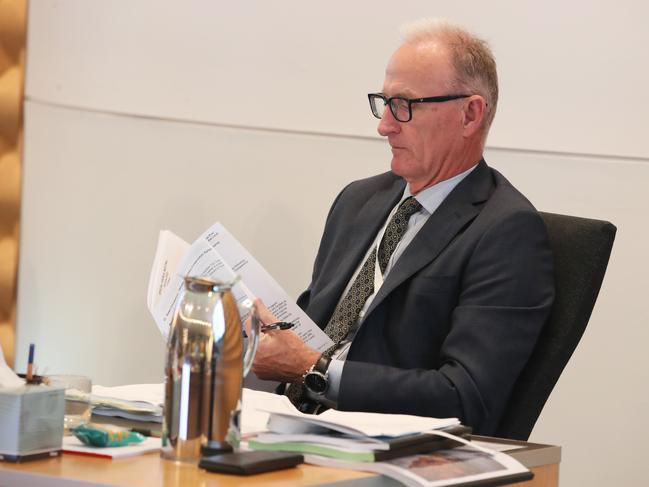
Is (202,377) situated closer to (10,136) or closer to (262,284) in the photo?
(262,284)

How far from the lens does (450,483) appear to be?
133 cm

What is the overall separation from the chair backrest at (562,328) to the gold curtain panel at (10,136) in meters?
2.68

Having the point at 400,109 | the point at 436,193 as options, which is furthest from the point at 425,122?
the point at 436,193

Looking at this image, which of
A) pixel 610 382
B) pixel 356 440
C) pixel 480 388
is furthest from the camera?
pixel 610 382

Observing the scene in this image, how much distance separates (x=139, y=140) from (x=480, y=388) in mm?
2294

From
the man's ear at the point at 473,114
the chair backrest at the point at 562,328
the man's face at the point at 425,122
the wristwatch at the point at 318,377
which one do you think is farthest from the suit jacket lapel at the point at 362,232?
the chair backrest at the point at 562,328

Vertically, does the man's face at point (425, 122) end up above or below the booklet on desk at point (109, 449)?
above

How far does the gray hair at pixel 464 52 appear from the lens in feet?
7.98

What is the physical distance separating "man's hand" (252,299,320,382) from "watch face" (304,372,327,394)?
0.02m

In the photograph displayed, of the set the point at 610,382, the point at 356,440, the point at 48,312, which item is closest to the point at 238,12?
the point at 48,312

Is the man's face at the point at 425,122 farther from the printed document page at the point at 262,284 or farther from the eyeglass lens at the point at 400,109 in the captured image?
the printed document page at the point at 262,284

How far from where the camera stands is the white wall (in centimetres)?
307

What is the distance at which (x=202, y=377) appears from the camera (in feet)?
4.47

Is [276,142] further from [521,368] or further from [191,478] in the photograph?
[191,478]
